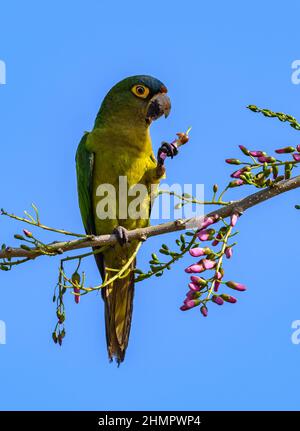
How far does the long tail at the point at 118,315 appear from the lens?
584cm

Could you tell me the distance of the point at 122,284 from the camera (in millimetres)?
6121

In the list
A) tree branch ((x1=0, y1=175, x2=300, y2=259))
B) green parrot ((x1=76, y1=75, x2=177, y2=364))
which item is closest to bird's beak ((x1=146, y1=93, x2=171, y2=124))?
green parrot ((x1=76, y1=75, x2=177, y2=364))

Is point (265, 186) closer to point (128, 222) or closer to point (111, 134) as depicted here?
point (128, 222)

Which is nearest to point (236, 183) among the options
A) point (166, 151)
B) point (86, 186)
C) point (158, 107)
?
point (166, 151)

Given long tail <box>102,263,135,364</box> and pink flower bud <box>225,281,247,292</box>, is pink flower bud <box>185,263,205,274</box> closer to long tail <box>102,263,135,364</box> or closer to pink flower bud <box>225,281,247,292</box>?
pink flower bud <box>225,281,247,292</box>

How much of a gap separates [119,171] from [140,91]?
40.4 inches

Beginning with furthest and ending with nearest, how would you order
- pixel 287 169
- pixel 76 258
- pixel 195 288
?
pixel 76 258 → pixel 287 169 → pixel 195 288

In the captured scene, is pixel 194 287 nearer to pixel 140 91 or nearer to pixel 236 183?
pixel 236 183

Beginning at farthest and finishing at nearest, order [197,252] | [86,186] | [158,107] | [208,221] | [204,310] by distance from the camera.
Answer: [158,107] < [86,186] < [208,221] < [197,252] < [204,310]

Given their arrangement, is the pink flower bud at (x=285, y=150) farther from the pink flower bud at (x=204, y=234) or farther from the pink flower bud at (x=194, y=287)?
the pink flower bud at (x=194, y=287)

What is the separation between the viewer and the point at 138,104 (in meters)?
6.45

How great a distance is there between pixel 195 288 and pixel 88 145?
349 centimetres

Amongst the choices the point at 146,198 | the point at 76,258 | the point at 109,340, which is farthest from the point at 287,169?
the point at 109,340


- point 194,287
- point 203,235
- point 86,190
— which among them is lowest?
point 194,287
